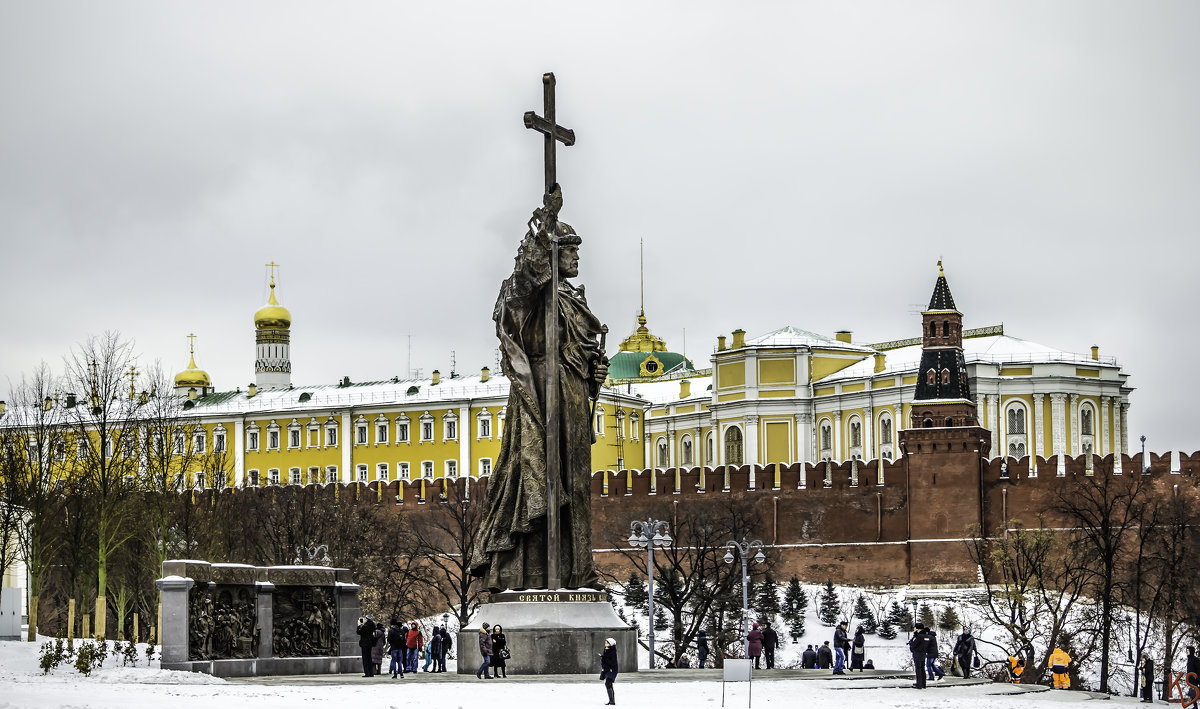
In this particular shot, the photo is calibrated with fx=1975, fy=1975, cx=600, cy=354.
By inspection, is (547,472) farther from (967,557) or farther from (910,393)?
(910,393)

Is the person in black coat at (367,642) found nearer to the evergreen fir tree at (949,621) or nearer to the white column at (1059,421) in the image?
the evergreen fir tree at (949,621)

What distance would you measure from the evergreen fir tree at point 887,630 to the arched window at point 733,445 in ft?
117

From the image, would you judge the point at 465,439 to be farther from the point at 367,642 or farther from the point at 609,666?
→ the point at 609,666

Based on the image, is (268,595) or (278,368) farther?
(278,368)

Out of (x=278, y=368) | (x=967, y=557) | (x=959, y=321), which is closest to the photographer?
(x=967, y=557)

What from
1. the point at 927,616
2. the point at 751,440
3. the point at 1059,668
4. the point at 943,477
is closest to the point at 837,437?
the point at 751,440

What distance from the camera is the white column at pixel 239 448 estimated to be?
366 feet

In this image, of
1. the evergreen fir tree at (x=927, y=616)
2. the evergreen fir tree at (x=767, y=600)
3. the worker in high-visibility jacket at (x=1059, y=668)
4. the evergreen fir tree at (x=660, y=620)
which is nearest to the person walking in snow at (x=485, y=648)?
the worker in high-visibility jacket at (x=1059, y=668)

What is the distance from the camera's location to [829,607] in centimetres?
7625

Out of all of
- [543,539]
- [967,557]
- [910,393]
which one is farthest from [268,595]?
[910,393]

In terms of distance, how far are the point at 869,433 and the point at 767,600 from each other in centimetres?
3021

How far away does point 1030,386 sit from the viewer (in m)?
99.1

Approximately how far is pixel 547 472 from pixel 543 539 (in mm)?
931

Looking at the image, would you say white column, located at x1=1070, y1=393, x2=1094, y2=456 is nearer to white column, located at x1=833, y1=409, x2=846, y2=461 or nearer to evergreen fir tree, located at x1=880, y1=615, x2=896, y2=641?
white column, located at x1=833, y1=409, x2=846, y2=461
